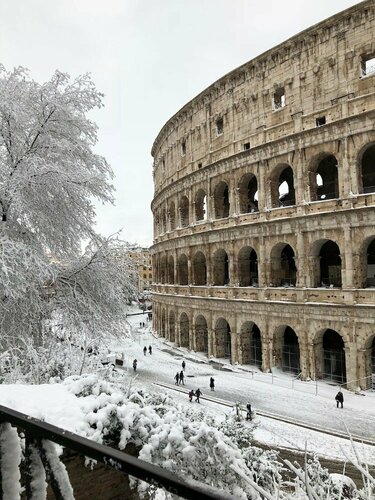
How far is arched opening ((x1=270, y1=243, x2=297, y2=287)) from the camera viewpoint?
24.0 meters

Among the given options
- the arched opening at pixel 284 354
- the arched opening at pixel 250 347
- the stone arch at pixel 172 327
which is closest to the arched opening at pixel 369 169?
the arched opening at pixel 284 354

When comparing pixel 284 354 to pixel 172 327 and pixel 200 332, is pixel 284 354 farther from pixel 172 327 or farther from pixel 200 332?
pixel 172 327

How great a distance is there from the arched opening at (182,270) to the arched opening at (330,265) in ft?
36.4

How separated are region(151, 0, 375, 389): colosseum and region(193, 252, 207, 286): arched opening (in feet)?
0.25

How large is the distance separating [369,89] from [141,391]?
19.7 meters

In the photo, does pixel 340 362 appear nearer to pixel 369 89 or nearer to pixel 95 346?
pixel 369 89

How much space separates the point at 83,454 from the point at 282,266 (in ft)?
86.4

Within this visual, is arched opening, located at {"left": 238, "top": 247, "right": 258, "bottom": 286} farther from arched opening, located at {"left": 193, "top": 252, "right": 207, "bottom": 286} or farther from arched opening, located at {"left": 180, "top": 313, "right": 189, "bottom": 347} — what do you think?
arched opening, located at {"left": 180, "top": 313, "right": 189, "bottom": 347}

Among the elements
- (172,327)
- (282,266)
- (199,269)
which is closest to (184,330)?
(172,327)

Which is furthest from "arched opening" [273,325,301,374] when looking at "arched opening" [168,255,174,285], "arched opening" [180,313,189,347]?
"arched opening" [168,255,174,285]

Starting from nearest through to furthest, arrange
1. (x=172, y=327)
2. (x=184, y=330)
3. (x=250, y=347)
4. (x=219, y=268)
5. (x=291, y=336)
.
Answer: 1. (x=291, y=336)
2. (x=250, y=347)
3. (x=219, y=268)
4. (x=184, y=330)
5. (x=172, y=327)

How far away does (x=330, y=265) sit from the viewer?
2472 centimetres

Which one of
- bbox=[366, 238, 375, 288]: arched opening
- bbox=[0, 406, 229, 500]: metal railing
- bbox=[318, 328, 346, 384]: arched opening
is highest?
bbox=[366, 238, 375, 288]: arched opening

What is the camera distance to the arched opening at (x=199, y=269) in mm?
30219
